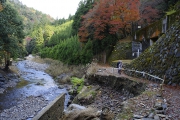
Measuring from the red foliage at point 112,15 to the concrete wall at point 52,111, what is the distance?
14.1 meters

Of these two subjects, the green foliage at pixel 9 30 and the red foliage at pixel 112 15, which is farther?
the red foliage at pixel 112 15

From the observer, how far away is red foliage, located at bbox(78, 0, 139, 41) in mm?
20172

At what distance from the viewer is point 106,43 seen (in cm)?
2306

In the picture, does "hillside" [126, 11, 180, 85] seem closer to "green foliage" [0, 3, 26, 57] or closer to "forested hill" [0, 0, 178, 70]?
"forested hill" [0, 0, 178, 70]

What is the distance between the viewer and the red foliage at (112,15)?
20.2m

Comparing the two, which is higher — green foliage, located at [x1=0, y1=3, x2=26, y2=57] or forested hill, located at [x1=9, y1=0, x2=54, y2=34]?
forested hill, located at [x1=9, y1=0, x2=54, y2=34]

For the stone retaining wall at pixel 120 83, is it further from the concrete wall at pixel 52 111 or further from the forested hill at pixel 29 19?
the forested hill at pixel 29 19

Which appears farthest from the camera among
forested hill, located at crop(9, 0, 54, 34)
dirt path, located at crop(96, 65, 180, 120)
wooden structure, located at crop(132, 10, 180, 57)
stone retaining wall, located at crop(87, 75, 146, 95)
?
forested hill, located at crop(9, 0, 54, 34)

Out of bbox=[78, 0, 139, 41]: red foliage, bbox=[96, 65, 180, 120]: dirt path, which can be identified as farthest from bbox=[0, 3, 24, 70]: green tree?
bbox=[96, 65, 180, 120]: dirt path

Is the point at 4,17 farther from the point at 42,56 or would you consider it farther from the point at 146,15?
the point at 42,56

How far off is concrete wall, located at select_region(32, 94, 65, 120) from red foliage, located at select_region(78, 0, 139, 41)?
1411 cm

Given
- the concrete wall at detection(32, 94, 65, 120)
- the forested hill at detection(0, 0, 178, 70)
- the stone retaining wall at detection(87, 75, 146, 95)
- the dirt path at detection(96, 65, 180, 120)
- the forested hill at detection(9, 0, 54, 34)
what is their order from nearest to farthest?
the dirt path at detection(96, 65, 180, 120) → the concrete wall at detection(32, 94, 65, 120) → the stone retaining wall at detection(87, 75, 146, 95) → the forested hill at detection(0, 0, 178, 70) → the forested hill at detection(9, 0, 54, 34)

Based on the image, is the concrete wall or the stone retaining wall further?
the stone retaining wall

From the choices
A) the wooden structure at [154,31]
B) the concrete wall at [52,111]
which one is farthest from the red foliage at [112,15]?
the concrete wall at [52,111]
